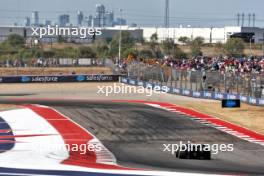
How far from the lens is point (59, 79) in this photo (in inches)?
2501

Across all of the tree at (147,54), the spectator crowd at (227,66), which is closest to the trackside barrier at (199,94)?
the spectator crowd at (227,66)

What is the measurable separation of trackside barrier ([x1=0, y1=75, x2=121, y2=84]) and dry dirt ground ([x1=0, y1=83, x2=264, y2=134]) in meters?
1.43

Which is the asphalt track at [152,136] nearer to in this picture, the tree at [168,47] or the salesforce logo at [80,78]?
the salesforce logo at [80,78]

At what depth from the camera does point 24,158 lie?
20.2 meters

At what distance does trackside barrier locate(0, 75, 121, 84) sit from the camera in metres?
62.2

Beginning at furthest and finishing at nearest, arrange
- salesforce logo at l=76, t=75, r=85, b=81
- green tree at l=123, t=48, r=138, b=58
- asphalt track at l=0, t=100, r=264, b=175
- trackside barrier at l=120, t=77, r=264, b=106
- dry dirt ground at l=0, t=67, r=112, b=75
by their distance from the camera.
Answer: green tree at l=123, t=48, r=138, b=58
dry dirt ground at l=0, t=67, r=112, b=75
salesforce logo at l=76, t=75, r=85, b=81
trackside barrier at l=120, t=77, r=264, b=106
asphalt track at l=0, t=100, r=264, b=175

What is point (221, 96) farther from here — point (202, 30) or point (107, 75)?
point (202, 30)

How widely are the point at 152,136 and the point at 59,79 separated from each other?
37.3 m

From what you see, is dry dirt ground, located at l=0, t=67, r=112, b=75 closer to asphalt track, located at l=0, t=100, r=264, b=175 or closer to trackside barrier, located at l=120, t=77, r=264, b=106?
trackside barrier, located at l=120, t=77, r=264, b=106

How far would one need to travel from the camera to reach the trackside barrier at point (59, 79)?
62.2 meters

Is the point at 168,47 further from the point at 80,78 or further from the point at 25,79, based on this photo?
the point at 25,79

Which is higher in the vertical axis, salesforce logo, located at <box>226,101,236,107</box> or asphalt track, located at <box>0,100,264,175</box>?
salesforce logo, located at <box>226,101,236,107</box>

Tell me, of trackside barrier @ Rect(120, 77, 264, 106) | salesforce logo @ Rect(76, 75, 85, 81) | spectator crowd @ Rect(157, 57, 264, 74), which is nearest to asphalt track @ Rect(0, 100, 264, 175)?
trackside barrier @ Rect(120, 77, 264, 106)

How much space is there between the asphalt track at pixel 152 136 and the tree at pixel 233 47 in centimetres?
4461
